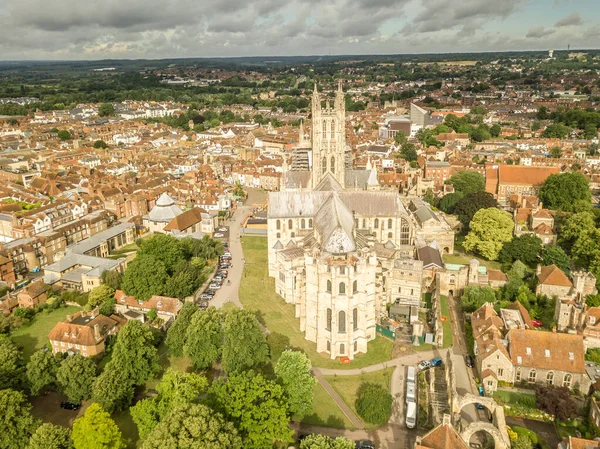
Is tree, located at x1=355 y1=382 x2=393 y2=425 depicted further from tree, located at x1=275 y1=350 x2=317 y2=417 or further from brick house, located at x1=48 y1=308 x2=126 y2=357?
brick house, located at x1=48 y1=308 x2=126 y2=357

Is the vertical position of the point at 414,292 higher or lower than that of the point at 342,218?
lower

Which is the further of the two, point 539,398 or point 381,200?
point 381,200

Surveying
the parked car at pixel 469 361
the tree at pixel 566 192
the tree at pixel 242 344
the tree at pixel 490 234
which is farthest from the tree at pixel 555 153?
the tree at pixel 242 344

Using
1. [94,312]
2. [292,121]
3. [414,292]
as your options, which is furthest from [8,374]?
[292,121]

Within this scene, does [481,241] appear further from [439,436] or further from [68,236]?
[68,236]

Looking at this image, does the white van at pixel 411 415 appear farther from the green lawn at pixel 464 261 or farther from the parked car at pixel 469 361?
the green lawn at pixel 464 261

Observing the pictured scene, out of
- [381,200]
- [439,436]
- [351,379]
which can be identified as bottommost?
[351,379]
